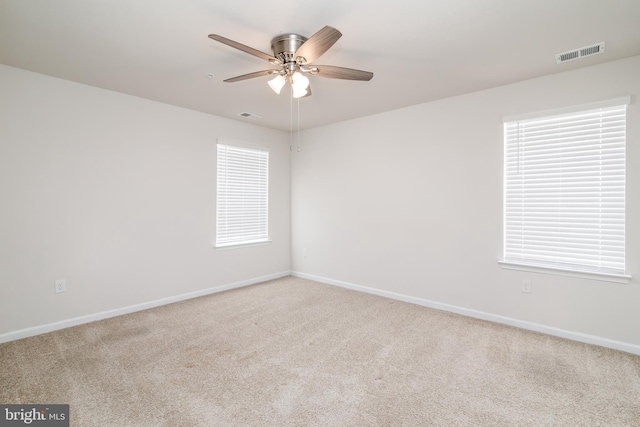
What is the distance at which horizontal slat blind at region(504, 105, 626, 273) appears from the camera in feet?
8.98

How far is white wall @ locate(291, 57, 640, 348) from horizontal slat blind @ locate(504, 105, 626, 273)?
0.10m

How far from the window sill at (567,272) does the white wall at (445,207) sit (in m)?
0.06

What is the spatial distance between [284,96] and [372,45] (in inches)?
57.0

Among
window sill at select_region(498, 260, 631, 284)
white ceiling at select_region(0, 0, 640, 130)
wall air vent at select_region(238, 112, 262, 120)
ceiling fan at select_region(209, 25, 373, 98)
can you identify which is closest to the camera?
white ceiling at select_region(0, 0, 640, 130)

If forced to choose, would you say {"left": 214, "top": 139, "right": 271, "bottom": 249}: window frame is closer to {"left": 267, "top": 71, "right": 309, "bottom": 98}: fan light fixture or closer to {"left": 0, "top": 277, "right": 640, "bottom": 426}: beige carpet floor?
{"left": 0, "top": 277, "right": 640, "bottom": 426}: beige carpet floor

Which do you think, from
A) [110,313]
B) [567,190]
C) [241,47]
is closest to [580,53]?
[567,190]

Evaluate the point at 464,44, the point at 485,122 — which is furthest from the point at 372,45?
the point at 485,122

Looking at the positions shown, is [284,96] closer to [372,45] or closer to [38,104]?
[372,45]

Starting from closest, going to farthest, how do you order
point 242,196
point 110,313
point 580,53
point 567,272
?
1. point 580,53
2. point 567,272
3. point 110,313
4. point 242,196

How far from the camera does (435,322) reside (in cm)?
335

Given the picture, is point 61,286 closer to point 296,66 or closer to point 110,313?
point 110,313

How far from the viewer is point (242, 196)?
4.77 metres

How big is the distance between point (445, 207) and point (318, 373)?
2431 millimetres

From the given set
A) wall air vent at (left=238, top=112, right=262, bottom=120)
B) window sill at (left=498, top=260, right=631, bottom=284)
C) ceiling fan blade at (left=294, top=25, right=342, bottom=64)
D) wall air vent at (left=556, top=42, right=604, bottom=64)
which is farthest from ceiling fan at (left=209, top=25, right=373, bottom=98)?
window sill at (left=498, top=260, right=631, bottom=284)
